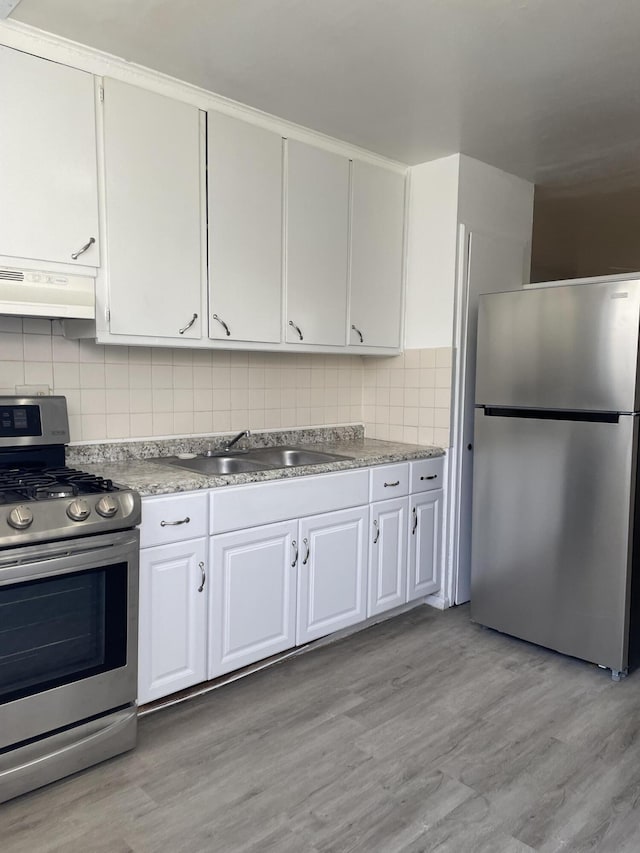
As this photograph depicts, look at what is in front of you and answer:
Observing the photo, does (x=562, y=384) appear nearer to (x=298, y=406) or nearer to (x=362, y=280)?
(x=362, y=280)

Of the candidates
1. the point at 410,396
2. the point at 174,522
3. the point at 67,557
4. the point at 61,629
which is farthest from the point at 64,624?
the point at 410,396

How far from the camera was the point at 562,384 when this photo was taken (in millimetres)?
2715

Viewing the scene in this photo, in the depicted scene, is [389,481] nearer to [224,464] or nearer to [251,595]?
[224,464]

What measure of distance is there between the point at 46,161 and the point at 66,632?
5.14ft

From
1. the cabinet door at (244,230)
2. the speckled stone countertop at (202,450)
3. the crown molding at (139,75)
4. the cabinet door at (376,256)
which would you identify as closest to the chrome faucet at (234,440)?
the speckled stone countertop at (202,450)

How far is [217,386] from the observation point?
305cm

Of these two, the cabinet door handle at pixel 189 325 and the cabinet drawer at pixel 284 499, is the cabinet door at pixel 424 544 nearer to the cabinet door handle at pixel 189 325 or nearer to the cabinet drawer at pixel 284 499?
the cabinet drawer at pixel 284 499

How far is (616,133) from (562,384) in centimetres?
122

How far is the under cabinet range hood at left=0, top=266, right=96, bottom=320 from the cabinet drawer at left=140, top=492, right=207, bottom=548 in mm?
710

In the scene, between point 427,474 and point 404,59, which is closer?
point 404,59

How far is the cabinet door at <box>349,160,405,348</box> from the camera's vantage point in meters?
3.16

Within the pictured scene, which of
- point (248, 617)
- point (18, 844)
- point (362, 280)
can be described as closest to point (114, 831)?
point (18, 844)

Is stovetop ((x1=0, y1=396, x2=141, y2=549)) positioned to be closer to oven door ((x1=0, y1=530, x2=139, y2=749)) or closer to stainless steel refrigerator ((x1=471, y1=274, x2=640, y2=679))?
oven door ((x1=0, y1=530, x2=139, y2=749))

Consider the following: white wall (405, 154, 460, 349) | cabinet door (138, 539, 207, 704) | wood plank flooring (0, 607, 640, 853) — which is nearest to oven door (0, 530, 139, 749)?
cabinet door (138, 539, 207, 704)
